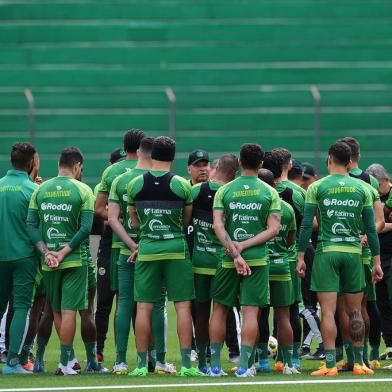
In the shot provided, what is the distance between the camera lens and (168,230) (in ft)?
35.9

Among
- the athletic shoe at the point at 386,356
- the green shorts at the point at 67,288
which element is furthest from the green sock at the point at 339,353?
the green shorts at the point at 67,288

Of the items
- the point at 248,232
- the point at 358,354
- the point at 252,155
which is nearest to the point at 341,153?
the point at 252,155

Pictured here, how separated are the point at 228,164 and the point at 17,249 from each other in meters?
2.07

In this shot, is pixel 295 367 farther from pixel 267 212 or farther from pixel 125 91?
pixel 125 91

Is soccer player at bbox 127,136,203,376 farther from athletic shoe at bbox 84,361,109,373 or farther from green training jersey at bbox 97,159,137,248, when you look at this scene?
green training jersey at bbox 97,159,137,248

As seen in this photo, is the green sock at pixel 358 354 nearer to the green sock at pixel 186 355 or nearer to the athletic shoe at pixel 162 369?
the green sock at pixel 186 355

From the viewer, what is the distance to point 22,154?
11.6 metres

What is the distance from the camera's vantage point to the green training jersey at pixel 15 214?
452 inches

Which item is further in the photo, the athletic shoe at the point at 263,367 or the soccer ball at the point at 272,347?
the soccer ball at the point at 272,347

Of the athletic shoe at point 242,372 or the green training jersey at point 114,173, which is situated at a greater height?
the green training jersey at point 114,173

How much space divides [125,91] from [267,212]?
15.4 m

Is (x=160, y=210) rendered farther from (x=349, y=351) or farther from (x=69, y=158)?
(x=349, y=351)

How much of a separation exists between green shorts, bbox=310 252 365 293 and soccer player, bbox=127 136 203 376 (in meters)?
1.13

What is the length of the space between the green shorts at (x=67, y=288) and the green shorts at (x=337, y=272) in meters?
2.03
